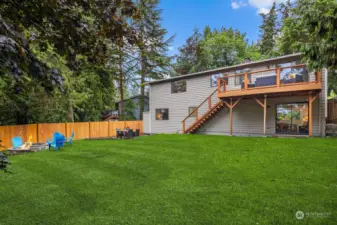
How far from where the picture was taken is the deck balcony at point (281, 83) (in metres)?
A: 10.7

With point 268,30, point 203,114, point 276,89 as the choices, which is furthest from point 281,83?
point 268,30

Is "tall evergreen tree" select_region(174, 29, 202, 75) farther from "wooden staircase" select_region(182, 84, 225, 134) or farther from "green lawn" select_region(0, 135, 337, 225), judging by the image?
"green lawn" select_region(0, 135, 337, 225)

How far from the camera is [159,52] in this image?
26.7 m

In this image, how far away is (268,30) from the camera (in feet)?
100

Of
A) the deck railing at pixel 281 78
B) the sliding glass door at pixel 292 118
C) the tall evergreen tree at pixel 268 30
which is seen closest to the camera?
the deck railing at pixel 281 78

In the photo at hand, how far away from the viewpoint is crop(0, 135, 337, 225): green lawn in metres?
3.55

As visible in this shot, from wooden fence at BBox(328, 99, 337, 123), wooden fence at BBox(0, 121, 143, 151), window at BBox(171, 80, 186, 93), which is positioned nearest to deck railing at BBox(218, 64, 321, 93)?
wooden fence at BBox(328, 99, 337, 123)

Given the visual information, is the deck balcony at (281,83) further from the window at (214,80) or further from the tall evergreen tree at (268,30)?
the tall evergreen tree at (268,30)

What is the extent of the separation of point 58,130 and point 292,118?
46.3ft

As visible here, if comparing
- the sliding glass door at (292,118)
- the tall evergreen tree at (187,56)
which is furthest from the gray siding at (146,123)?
the tall evergreen tree at (187,56)

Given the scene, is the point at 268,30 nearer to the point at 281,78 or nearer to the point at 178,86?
the point at 178,86

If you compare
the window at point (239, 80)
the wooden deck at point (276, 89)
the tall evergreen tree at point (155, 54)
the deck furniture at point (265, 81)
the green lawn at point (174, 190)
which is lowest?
the green lawn at point (174, 190)

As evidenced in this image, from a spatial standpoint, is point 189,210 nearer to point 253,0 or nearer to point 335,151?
point 335,151

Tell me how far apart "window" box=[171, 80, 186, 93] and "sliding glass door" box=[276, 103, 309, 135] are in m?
6.87
